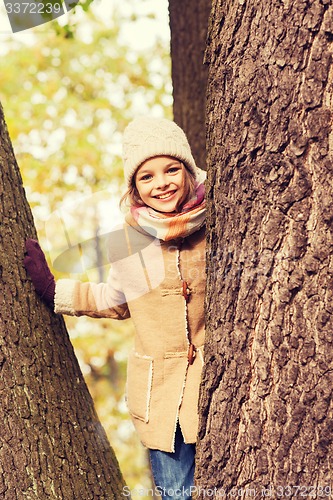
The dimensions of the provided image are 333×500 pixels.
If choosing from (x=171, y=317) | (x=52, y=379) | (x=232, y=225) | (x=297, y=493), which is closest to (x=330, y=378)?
(x=297, y=493)

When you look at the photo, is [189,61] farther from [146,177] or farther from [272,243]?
[272,243]

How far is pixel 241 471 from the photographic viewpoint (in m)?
1.89

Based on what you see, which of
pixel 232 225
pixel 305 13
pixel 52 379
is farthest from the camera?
pixel 52 379

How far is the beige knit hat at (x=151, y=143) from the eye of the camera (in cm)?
246

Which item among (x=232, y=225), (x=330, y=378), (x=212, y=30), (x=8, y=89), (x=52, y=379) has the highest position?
(x=212, y=30)

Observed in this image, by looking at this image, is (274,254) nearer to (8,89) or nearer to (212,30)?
(212,30)

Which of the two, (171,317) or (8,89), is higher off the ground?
(171,317)

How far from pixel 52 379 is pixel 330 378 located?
122 centimetres

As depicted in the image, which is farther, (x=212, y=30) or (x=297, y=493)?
(x=212, y=30)

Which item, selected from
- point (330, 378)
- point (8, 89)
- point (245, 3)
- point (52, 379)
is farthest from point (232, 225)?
point (8, 89)

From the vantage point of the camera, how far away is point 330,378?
1.73 m

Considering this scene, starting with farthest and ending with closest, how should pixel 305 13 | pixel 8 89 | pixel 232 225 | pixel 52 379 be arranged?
pixel 8 89 < pixel 52 379 < pixel 232 225 < pixel 305 13

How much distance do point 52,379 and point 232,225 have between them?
1095mm

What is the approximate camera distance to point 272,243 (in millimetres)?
1794
